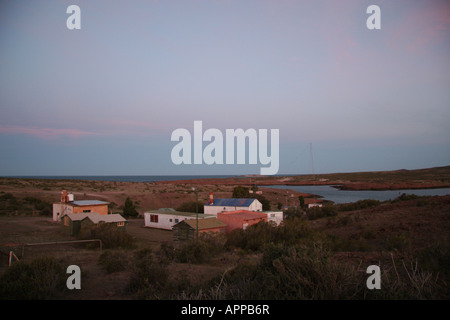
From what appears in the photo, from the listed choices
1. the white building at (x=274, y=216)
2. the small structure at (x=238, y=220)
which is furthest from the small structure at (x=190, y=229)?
the white building at (x=274, y=216)

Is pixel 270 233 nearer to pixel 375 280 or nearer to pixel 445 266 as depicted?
pixel 445 266

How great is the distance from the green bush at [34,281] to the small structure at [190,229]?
1157 centimetres

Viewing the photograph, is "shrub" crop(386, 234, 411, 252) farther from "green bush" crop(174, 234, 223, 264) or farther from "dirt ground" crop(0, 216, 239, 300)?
"green bush" crop(174, 234, 223, 264)

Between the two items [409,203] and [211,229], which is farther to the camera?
[409,203]

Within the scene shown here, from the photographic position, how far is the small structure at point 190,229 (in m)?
20.5

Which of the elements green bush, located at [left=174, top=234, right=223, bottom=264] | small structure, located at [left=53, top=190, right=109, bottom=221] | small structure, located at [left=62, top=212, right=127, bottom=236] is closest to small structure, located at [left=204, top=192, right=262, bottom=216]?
small structure, located at [left=53, top=190, right=109, bottom=221]

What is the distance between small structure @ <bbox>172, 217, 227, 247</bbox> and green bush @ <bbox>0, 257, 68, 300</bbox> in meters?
11.6

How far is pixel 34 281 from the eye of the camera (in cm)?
769

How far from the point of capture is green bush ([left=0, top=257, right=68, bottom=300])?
7148 mm

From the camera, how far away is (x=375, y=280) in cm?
553

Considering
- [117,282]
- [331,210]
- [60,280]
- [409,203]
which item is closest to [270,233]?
[117,282]

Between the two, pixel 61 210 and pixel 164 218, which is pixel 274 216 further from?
pixel 61 210

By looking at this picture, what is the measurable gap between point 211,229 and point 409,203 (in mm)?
18846
